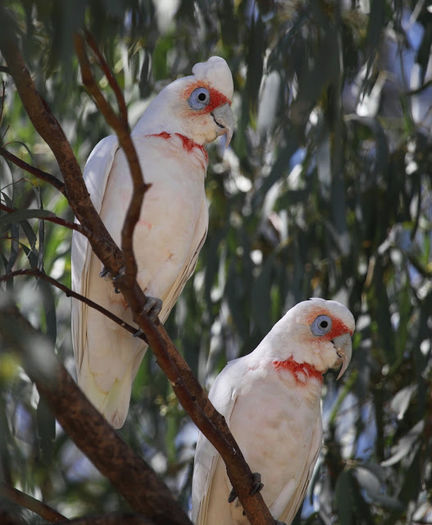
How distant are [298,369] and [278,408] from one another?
12cm

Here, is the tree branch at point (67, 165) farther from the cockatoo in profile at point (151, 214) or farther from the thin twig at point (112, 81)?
the cockatoo in profile at point (151, 214)

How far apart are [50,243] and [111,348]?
0.90m

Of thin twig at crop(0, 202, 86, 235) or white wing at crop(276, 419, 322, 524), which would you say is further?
white wing at crop(276, 419, 322, 524)

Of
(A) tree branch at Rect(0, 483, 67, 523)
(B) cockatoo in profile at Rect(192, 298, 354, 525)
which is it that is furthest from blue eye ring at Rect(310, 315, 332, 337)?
(A) tree branch at Rect(0, 483, 67, 523)

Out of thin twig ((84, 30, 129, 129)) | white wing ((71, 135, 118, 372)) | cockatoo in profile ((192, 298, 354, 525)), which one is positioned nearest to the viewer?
thin twig ((84, 30, 129, 129))

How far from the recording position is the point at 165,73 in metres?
3.33

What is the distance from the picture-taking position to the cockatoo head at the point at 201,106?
2.25m

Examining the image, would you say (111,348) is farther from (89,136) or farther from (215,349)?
(89,136)

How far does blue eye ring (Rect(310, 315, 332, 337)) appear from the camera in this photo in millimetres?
2340

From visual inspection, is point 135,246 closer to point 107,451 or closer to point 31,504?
point 31,504

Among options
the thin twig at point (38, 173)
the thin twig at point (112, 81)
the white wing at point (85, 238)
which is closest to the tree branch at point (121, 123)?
the thin twig at point (112, 81)

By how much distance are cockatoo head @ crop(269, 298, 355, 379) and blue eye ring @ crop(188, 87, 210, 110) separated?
0.60 meters

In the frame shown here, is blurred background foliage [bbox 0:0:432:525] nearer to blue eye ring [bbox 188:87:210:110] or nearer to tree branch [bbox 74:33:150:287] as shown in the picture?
blue eye ring [bbox 188:87:210:110]

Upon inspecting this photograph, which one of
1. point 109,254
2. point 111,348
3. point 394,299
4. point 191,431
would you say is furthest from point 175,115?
point 191,431
